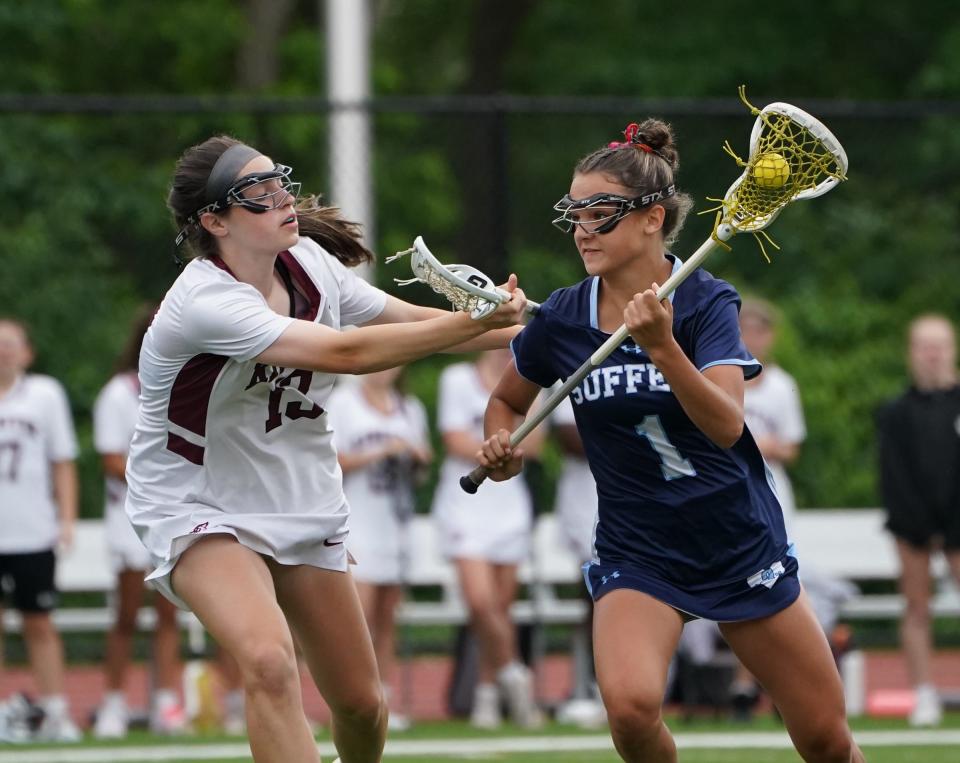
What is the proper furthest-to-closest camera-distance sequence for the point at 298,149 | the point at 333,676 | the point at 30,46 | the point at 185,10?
1. the point at 185,10
2. the point at 30,46
3. the point at 298,149
4. the point at 333,676

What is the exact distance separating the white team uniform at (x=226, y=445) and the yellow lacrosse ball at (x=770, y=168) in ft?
4.41

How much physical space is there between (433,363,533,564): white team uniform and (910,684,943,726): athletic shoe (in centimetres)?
221

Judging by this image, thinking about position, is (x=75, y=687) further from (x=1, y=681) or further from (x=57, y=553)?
(x=57, y=553)

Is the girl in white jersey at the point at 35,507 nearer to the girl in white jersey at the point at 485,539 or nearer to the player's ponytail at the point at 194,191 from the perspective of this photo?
the girl in white jersey at the point at 485,539

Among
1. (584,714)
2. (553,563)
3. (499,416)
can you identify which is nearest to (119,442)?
(584,714)

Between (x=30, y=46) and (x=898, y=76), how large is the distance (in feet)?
29.6

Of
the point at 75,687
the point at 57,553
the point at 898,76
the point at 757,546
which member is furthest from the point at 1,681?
the point at 898,76

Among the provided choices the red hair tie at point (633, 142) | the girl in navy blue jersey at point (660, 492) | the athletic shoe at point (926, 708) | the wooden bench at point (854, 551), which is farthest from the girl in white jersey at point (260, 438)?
the wooden bench at point (854, 551)

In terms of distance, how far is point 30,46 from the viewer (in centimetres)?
1612

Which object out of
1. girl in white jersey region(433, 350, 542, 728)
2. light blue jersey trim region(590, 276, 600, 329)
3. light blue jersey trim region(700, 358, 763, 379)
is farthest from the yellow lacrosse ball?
girl in white jersey region(433, 350, 542, 728)

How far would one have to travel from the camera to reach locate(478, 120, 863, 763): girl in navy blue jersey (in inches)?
186

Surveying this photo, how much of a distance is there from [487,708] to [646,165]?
4876 mm

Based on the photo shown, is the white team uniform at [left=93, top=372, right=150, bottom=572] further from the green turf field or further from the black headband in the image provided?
the black headband

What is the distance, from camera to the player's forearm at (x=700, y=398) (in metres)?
4.44
